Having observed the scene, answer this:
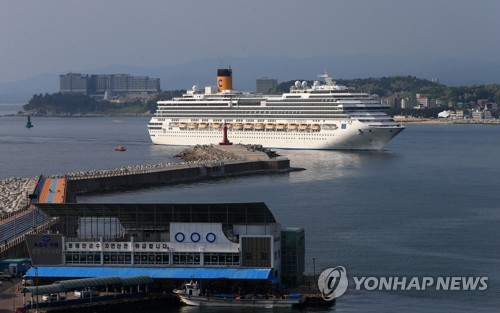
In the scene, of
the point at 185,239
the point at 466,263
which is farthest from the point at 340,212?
the point at 185,239

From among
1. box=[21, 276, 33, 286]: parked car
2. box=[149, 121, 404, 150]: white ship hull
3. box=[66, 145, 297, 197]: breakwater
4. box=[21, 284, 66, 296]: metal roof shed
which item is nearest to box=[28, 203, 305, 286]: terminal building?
box=[21, 276, 33, 286]: parked car

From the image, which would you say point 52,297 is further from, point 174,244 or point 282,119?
point 282,119

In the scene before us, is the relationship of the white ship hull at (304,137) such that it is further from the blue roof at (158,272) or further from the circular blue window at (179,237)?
the blue roof at (158,272)

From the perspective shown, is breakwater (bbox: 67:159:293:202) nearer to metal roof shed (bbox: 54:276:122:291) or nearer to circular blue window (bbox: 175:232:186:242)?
circular blue window (bbox: 175:232:186:242)

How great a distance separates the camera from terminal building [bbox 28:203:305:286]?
19.1 metres

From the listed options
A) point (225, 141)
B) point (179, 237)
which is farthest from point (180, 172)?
point (179, 237)

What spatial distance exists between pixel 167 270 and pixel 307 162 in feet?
108

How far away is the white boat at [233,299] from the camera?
18359 millimetres

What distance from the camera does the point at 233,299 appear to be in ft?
60.7

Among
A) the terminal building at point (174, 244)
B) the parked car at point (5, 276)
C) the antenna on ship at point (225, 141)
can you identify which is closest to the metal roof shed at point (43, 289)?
the terminal building at point (174, 244)

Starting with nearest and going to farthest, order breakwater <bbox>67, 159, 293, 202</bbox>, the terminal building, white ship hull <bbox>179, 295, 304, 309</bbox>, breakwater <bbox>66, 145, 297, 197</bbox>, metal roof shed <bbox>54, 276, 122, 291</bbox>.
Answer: white ship hull <bbox>179, 295, 304, 309</bbox> < metal roof shed <bbox>54, 276, 122, 291</bbox> < the terminal building < breakwater <bbox>67, 159, 293, 202</bbox> < breakwater <bbox>66, 145, 297, 197</bbox>

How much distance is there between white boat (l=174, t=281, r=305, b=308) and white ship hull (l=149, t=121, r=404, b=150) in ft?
131

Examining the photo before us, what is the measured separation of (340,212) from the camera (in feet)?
101

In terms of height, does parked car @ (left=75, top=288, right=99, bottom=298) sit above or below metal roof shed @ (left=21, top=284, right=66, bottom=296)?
below
